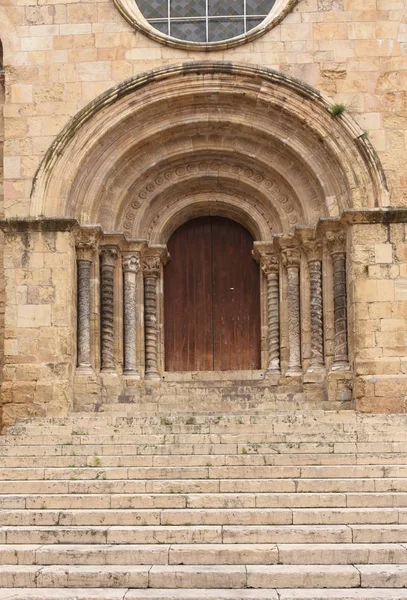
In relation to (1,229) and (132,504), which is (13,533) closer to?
(132,504)

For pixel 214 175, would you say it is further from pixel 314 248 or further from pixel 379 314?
pixel 379 314

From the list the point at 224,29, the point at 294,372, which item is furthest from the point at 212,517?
the point at 224,29

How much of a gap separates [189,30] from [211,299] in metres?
4.22

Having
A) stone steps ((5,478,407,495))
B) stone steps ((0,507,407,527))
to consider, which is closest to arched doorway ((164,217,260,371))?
stone steps ((5,478,407,495))

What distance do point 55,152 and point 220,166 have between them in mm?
2722

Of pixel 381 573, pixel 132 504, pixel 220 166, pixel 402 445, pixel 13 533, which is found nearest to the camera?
pixel 381 573

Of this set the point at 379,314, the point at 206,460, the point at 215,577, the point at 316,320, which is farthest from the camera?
the point at 316,320

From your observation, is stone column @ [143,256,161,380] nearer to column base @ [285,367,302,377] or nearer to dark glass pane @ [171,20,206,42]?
column base @ [285,367,302,377]

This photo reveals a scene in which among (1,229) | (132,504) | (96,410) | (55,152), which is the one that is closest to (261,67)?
(55,152)

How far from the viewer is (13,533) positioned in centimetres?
788

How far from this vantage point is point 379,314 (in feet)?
39.6

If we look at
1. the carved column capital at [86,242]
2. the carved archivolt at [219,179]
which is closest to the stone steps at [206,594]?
the carved column capital at [86,242]

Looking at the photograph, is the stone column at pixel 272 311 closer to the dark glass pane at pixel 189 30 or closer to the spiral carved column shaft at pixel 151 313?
the spiral carved column shaft at pixel 151 313

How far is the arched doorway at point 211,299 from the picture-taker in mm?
13922
